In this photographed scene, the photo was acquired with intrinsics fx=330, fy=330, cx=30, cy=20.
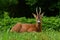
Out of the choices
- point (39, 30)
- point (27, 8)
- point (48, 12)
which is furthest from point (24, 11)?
point (39, 30)

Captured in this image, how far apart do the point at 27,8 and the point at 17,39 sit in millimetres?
14863

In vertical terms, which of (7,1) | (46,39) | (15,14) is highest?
(46,39)

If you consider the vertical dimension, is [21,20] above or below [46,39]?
below

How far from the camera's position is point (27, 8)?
24.2m

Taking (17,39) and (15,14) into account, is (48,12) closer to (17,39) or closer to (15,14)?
(15,14)

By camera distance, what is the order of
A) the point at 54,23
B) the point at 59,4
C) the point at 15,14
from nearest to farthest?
the point at 54,23 → the point at 59,4 → the point at 15,14

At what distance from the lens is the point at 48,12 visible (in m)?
23.5

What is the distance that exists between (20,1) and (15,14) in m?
1.02

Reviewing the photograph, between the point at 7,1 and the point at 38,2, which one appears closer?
the point at 7,1

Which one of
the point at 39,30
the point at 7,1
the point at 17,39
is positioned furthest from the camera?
the point at 7,1

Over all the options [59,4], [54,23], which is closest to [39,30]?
[54,23]

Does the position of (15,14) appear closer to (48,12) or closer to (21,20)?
(48,12)

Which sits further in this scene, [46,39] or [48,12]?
[48,12]

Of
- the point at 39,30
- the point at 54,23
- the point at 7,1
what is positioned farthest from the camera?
the point at 7,1
